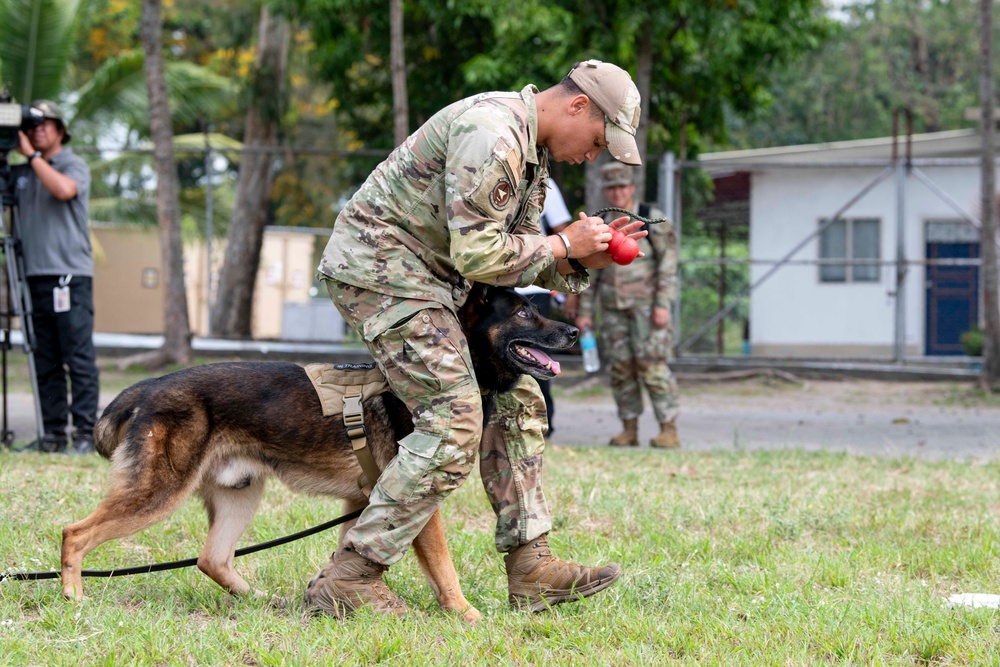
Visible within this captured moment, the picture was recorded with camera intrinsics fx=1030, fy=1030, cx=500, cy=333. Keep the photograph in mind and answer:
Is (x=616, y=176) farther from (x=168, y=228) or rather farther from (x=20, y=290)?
(x=168, y=228)

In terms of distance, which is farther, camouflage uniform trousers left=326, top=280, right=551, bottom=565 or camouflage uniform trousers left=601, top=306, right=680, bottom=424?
camouflage uniform trousers left=601, top=306, right=680, bottom=424

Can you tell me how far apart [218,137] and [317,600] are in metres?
23.3

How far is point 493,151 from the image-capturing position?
310 cm

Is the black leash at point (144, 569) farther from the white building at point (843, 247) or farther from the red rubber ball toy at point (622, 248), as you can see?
the white building at point (843, 247)

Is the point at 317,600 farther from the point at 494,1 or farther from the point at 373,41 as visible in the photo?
the point at 373,41

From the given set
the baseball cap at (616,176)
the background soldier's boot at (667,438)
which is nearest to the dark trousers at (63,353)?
the baseball cap at (616,176)

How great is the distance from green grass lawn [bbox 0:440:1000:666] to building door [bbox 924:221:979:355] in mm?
13734

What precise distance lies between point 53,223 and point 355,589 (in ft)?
14.3

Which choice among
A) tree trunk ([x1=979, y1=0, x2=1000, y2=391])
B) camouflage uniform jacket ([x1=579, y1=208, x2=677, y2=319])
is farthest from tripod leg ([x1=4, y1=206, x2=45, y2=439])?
tree trunk ([x1=979, y1=0, x2=1000, y2=391])

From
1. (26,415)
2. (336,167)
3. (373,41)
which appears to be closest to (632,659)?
(26,415)

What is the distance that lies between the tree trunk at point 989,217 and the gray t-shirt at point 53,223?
1025 cm

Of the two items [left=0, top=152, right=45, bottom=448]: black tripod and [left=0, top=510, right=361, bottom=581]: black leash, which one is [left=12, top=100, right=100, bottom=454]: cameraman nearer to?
[left=0, top=152, right=45, bottom=448]: black tripod

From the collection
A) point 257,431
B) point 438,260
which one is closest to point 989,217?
point 438,260

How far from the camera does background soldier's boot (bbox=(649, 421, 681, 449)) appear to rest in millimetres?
8344
